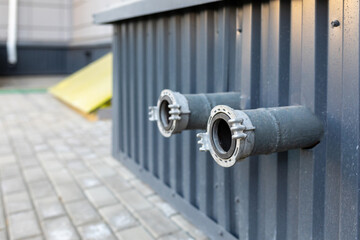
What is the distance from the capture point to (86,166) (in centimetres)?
387

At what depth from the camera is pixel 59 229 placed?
2.48m

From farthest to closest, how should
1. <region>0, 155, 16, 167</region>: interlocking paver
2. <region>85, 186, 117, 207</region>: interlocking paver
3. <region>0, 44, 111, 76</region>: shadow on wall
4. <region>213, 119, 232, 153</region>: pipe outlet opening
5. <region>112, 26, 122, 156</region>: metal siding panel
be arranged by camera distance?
1. <region>0, 44, 111, 76</region>: shadow on wall
2. <region>0, 155, 16, 167</region>: interlocking paver
3. <region>112, 26, 122, 156</region>: metal siding panel
4. <region>85, 186, 117, 207</region>: interlocking paver
5. <region>213, 119, 232, 153</region>: pipe outlet opening

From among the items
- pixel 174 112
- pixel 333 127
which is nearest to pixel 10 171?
pixel 174 112

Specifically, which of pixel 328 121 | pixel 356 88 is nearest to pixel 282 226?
pixel 328 121

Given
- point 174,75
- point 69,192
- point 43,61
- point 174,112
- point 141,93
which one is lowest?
point 69,192

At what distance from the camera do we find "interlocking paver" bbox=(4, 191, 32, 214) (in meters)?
2.80

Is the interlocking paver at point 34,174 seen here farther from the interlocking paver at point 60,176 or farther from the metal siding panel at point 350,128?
the metal siding panel at point 350,128

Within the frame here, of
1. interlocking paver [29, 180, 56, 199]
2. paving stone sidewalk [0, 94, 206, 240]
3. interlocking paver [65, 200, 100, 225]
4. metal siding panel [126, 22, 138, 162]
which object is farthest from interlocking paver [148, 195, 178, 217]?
interlocking paver [29, 180, 56, 199]

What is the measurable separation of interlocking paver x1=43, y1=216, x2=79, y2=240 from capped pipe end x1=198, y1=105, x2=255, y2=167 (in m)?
1.25

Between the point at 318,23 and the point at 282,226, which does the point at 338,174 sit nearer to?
the point at 282,226

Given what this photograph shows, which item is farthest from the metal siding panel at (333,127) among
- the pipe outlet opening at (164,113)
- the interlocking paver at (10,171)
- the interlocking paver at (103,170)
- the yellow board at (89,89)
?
the yellow board at (89,89)

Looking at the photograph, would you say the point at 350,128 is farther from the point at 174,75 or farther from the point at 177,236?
the point at 174,75

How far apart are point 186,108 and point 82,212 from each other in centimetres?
129

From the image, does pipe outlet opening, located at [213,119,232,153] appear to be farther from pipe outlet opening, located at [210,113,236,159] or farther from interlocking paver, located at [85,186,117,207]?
interlocking paver, located at [85,186,117,207]
